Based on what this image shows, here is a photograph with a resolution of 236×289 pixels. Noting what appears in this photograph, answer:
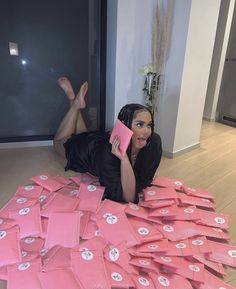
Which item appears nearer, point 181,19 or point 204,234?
point 204,234

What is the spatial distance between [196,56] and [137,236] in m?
1.62

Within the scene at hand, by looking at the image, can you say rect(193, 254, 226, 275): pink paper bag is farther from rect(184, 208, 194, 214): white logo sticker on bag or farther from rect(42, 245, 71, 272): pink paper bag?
rect(42, 245, 71, 272): pink paper bag

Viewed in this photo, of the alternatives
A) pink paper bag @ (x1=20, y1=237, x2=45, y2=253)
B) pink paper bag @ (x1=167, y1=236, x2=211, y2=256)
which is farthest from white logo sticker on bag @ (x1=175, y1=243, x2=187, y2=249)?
pink paper bag @ (x1=20, y1=237, x2=45, y2=253)

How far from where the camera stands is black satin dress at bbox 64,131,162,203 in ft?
4.93

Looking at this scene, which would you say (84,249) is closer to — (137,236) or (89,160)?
(137,236)

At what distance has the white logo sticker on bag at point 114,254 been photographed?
110cm

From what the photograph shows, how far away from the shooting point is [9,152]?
2.33 metres

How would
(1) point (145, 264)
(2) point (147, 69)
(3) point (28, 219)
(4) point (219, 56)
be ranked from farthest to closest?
(4) point (219, 56) → (2) point (147, 69) → (3) point (28, 219) → (1) point (145, 264)

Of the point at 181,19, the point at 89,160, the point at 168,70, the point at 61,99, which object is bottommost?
the point at 89,160

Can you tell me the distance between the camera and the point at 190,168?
7.02 feet

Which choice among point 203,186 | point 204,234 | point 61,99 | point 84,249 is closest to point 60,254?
point 84,249

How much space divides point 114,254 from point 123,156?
1.60 ft

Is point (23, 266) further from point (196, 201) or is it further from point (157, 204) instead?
point (196, 201)

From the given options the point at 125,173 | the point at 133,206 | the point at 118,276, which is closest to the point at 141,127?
the point at 125,173
